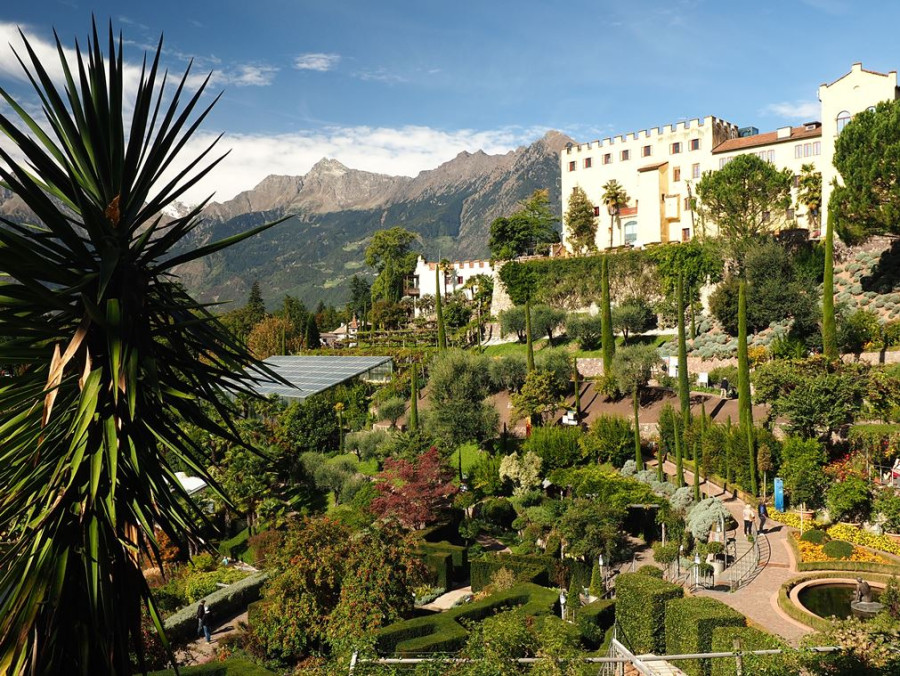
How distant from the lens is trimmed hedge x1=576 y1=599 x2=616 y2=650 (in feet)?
62.6

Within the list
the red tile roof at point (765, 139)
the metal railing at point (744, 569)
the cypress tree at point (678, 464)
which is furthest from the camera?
the red tile roof at point (765, 139)

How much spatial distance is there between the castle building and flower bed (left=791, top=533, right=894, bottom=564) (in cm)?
3186

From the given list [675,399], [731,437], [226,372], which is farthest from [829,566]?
[226,372]

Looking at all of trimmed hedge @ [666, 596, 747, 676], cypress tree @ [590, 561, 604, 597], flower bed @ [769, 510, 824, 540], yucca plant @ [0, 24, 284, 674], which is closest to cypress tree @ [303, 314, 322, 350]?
flower bed @ [769, 510, 824, 540]

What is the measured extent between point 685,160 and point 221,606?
167ft

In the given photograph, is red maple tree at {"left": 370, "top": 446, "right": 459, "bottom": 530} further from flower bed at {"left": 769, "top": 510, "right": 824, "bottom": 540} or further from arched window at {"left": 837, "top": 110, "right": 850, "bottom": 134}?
arched window at {"left": 837, "top": 110, "right": 850, "bottom": 134}

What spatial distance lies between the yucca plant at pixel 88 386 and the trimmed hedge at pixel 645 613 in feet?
52.2

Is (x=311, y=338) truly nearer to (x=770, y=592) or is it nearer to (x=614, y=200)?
(x=614, y=200)

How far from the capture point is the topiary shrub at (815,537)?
24000 millimetres

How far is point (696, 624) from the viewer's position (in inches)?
648

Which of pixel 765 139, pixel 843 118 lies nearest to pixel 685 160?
pixel 765 139

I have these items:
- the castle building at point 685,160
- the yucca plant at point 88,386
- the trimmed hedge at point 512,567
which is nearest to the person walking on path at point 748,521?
the trimmed hedge at point 512,567

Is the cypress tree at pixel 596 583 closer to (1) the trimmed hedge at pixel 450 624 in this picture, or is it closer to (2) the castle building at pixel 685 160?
(1) the trimmed hedge at pixel 450 624

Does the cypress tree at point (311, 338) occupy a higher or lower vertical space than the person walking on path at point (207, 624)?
higher
